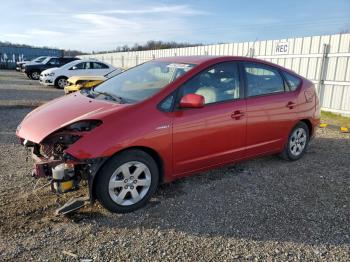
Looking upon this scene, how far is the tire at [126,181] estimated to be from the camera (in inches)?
136

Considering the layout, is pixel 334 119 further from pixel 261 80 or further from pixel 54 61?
pixel 54 61

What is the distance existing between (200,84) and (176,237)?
1.90 meters

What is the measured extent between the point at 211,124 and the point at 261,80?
1.30 metres

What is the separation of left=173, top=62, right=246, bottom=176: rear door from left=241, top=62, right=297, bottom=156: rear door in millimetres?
197

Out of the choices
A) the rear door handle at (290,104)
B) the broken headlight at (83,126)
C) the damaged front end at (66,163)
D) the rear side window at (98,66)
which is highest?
the rear side window at (98,66)

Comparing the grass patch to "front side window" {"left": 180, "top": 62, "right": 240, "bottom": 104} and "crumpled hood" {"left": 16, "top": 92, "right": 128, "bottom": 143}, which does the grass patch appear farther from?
"crumpled hood" {"left": 16, "top": 92, "right": 128, "bottom": 143}

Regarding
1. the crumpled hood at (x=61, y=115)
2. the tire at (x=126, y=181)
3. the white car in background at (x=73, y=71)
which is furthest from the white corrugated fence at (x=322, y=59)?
the crumpled hood at (x=61, y=115)

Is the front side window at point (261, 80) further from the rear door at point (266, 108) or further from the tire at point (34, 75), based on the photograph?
the tire at point (34, 75)

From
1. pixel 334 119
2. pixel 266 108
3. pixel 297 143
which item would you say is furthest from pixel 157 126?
pixel 334 119

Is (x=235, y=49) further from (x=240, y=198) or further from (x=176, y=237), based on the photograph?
(x=176, y=237)

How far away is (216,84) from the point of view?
432 cm

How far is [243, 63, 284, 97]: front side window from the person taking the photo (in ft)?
15.4

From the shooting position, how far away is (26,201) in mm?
3855

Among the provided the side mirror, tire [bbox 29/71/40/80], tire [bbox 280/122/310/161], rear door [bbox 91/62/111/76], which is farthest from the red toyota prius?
tire [bbox 29/71/40/80]
